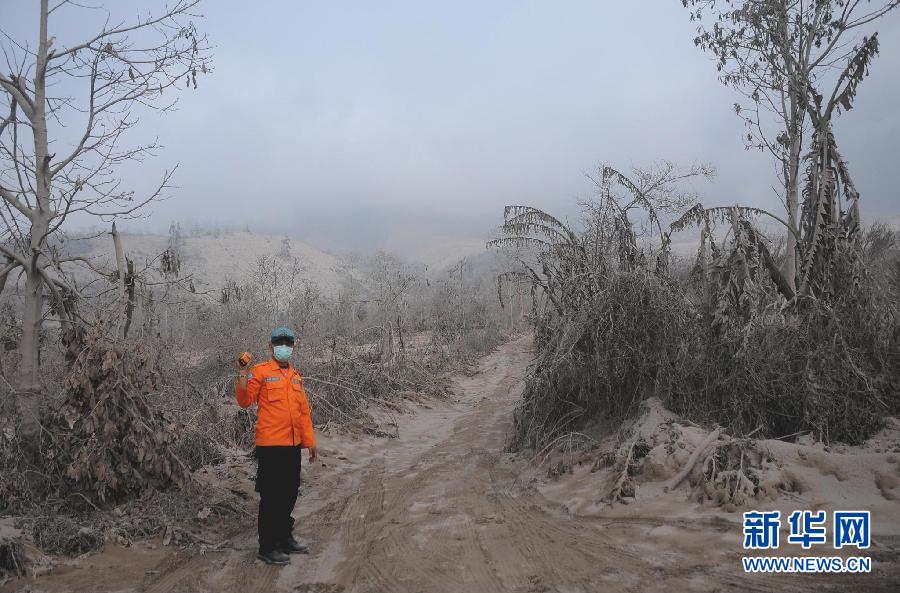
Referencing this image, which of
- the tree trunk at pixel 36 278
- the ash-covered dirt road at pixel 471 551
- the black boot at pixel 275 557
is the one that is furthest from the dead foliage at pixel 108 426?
the black boot at pixel 275 557

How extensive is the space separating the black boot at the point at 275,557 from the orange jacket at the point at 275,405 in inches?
33.5

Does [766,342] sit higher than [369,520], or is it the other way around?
[766,342]

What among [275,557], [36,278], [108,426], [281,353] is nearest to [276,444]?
[281,353]

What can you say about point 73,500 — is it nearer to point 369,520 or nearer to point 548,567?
point 369,520

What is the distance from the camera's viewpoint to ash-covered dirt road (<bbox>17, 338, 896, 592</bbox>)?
3664 millimetres

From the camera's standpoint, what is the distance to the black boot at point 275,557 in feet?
14.0

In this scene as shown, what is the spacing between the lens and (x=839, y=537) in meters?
3.78

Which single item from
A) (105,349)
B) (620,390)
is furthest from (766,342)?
(105,349)

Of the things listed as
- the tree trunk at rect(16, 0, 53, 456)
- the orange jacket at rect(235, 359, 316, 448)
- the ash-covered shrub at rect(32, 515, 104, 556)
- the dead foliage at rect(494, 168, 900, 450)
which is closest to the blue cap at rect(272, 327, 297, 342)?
the orange jacket at rect(235, 359, 316, 448)

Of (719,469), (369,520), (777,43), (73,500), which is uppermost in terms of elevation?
(777,43)

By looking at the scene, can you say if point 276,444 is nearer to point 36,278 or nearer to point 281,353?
Answer: point 281,353

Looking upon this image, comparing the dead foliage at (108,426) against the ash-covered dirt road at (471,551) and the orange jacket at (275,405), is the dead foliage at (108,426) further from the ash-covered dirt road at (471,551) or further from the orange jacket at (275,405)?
the orange jacket at (275,405)

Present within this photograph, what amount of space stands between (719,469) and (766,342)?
80.2 inches

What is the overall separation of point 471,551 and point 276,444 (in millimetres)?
1810
